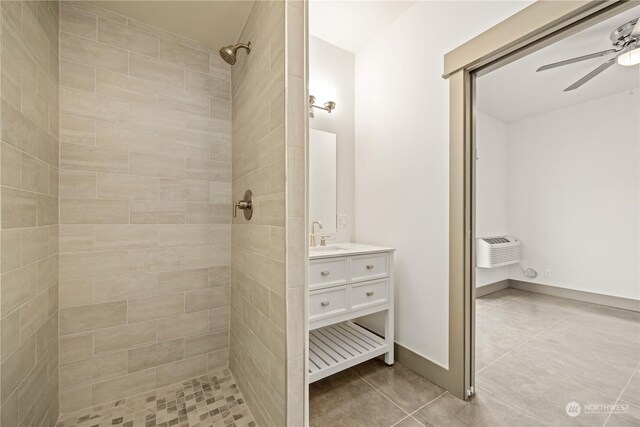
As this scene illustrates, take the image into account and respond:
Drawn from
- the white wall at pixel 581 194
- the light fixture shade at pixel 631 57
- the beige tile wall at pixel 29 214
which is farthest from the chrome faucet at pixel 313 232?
the white wall at pixel 581 194

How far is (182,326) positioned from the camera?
164cm

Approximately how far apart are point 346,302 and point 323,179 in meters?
1.06

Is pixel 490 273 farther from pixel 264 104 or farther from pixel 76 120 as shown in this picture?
pixel 76 120

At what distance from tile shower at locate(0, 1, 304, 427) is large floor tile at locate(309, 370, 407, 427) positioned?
0.37 metres

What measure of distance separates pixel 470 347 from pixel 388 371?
0.59 m

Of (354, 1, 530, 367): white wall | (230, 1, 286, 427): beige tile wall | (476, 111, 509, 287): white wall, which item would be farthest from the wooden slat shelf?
(476, 111, 509, 287): white wall

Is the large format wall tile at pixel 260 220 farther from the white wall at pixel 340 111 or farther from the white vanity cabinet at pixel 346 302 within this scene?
the white wall at pixel 340 111

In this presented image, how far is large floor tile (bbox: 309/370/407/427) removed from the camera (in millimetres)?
1358

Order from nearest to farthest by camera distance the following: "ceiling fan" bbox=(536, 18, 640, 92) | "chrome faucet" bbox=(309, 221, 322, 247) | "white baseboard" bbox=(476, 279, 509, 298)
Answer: "ceiling fan" bbox=(536, 18, 640, 92) < "chrome faucet" bbox=(309, 221, 322, 247) < "white baseboard" bbox=(476, 279, 509, 298)

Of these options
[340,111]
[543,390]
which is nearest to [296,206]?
[340,111]

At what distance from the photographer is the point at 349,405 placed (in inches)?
58.2

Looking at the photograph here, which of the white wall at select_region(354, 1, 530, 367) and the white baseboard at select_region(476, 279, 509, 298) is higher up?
the white wall at select_region(354, 1, 530, 367)
